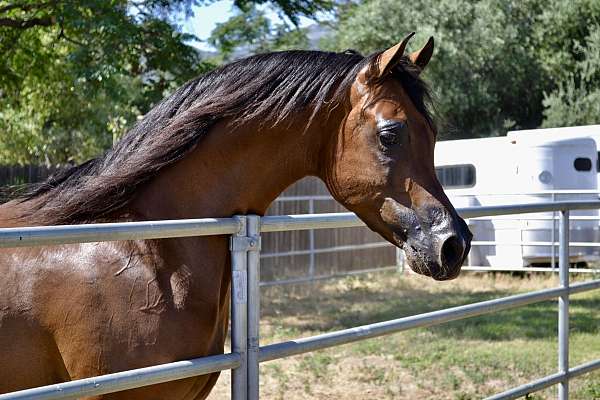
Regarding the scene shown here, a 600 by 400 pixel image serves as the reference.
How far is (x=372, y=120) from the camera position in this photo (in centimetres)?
227

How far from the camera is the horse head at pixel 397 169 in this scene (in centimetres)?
216

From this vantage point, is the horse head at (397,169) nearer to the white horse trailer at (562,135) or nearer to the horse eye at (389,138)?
the horse eye at (389,138)

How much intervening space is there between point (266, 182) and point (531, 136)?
10.7 m

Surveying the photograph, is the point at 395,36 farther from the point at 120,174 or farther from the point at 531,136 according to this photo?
the point at 120,174

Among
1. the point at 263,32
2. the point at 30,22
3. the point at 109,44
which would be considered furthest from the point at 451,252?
the point at 263,32

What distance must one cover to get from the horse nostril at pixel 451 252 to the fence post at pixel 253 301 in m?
0.54

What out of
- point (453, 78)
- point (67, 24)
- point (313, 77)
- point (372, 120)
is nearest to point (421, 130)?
point (372, 120)

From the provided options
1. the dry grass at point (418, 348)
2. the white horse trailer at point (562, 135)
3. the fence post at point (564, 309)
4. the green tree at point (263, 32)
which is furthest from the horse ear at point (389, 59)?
the green tree at point (263, 32)

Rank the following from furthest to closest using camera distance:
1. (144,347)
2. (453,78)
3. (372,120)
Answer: (453,78), (372,120), (144,347)

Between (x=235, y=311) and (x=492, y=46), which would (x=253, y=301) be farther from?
(x=492, y=46)

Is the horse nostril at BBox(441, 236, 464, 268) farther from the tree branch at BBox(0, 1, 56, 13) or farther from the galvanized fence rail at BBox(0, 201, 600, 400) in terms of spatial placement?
the tree branch at BBox(0, 1, 56, 13)

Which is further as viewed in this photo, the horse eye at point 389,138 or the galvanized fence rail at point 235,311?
the horse eye at point 389,138

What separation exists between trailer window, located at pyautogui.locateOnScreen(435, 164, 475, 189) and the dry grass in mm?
2658

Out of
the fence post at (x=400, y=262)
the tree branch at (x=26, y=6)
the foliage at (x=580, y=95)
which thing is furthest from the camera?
the foliage at (x=580, y=95)
